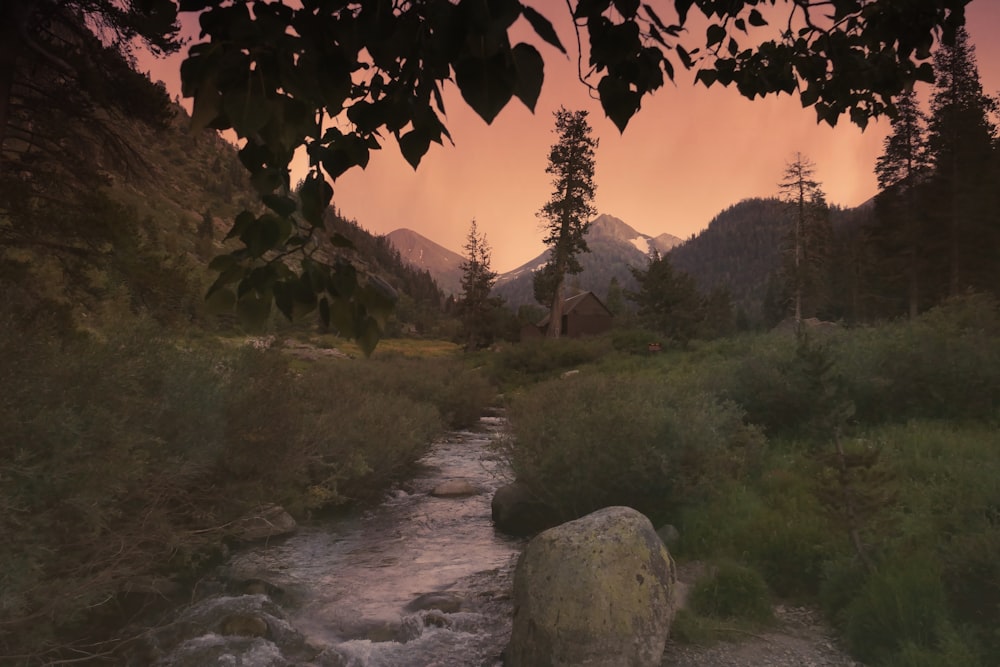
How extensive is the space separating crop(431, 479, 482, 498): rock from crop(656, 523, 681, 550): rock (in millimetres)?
5541

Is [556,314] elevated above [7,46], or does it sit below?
above

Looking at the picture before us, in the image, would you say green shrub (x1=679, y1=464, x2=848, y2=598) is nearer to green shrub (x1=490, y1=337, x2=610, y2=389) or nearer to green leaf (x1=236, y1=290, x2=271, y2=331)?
green leaf (x1=236, y1=290, x2=271, y2=331)

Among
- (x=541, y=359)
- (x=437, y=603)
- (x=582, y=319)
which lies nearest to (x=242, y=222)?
(x=437, y=603)

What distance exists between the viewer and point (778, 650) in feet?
20.8

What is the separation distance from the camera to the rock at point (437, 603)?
810 centimetres

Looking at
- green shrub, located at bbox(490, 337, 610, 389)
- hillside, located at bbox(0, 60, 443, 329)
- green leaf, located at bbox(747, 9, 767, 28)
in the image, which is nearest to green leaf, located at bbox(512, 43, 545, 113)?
green leaf, located at bbox(747, 9, 767, 28)

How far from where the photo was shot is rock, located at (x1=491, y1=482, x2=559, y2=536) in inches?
425

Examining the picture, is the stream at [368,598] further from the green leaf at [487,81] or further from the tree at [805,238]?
the tree at [805,238]

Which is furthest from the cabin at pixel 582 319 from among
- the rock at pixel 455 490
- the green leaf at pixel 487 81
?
the green leaf at pixel 487 81

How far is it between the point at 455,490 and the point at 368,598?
209 inches

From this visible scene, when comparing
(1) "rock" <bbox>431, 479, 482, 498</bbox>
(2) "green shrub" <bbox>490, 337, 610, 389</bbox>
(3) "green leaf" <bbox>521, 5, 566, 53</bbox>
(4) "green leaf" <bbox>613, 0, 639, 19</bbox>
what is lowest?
(1) "rock" <bbox>431, 479, 482, 498</bbox>

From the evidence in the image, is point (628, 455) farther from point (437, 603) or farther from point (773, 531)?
point (437, 603)

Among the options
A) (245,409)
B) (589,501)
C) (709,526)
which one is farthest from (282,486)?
(709,526)

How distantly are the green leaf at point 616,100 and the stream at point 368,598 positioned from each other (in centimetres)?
668
